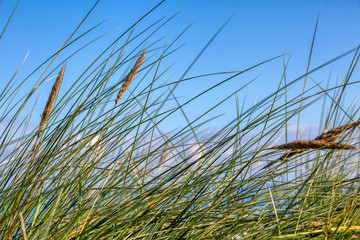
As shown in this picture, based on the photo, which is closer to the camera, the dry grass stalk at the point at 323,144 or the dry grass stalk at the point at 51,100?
the dry grass stalk at the point at 323,144

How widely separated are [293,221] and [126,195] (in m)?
0.59

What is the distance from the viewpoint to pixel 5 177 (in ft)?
4.50

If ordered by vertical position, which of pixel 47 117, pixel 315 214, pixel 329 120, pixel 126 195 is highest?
pixel 47 117

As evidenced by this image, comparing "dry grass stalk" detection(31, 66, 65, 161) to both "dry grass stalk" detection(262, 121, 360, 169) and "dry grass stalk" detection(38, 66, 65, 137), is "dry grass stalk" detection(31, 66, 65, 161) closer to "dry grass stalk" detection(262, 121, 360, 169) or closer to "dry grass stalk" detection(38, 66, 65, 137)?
"dry grass stalk" detection(38, 66, 65, 137)

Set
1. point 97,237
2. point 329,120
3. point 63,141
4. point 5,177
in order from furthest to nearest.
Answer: point 329,120 → point 5,177 → point 63,141 → point 97,237

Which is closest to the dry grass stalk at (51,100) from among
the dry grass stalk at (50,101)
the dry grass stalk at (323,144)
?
the dry grass stalk at (50,101)

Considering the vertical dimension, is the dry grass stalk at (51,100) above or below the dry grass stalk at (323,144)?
above

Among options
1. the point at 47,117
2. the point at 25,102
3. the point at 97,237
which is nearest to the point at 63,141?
the point at 47,117

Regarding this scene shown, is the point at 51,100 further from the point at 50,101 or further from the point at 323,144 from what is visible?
the point at 323,144

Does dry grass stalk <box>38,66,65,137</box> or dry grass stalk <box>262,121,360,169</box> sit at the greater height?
dry grass stalk <box>38,66,65,137</box>

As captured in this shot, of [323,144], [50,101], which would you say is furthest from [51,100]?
[323,144]

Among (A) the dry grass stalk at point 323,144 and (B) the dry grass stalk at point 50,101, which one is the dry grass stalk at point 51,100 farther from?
(A) the dry grass stalk at point 323,144

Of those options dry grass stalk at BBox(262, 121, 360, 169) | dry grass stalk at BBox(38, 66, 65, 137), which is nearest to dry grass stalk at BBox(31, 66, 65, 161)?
dry grass stalk at BBox(38, 66, 65, 137)

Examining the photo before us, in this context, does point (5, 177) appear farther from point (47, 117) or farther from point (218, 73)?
point (218, 73)
